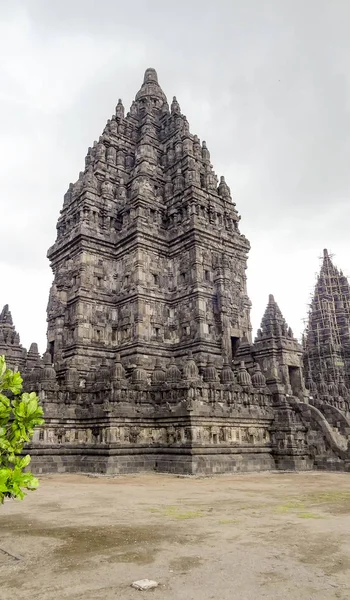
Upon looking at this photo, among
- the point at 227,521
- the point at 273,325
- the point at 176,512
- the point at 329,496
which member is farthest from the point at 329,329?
the point at 227,521

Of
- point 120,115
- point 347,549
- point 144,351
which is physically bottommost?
point 347,549

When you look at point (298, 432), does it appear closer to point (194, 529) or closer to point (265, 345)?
point (265, 345)

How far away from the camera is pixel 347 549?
634 centimetres

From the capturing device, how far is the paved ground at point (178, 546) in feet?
15.8

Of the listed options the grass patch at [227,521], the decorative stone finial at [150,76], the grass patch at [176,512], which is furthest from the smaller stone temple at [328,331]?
the grass patch at [227,521]

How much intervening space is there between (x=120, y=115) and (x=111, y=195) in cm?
1026

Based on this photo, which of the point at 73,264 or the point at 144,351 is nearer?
the point at 144,351

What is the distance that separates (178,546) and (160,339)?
24.3 meters

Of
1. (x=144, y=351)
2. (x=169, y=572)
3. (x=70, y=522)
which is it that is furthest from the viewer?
(x=144, y=351)

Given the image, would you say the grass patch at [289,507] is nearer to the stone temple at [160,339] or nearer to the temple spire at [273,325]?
the stone temple at [160,339]

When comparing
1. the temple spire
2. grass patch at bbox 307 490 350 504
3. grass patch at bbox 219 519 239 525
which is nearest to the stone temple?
the temple spire

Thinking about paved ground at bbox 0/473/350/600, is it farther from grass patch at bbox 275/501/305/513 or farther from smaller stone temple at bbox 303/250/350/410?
smaller stone temple at bbox 303/250/350/410

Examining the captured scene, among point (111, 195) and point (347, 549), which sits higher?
point (111, 195)

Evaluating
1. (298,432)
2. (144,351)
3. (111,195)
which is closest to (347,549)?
(298,432)
